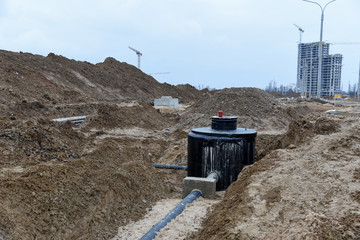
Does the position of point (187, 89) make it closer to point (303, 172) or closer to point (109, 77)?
point (109, 77)

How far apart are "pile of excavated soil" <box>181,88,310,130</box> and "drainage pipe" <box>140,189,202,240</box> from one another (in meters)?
8.76

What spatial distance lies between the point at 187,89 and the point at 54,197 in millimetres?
51298

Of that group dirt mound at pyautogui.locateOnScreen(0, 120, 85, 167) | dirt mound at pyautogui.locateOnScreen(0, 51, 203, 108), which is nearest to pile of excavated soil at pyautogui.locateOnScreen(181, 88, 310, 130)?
dirt mound at pyautogui.locateOnScreen(0, 120, 85, 167)

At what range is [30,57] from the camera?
36.4 metres

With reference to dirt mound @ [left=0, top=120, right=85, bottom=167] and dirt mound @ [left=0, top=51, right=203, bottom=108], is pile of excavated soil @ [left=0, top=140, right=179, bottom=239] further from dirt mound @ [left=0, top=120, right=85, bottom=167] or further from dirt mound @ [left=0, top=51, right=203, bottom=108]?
dirt mound @ [left=0, top=51, right=203, bottom=108]

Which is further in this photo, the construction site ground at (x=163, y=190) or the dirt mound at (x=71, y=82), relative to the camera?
the dirt mound at (x=71, y=82)

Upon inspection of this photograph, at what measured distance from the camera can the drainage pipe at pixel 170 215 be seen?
5.07 meters

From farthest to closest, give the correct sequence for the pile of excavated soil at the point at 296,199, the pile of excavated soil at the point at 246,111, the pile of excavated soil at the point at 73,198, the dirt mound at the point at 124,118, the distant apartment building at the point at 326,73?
the distant apartment building at the point at 326,73, the dirt mound at the point at 124,118, the pile of excavated soil at the point at 246,111, the pile of excavated soil at the point at 73,198, the pile of excavated soil at the point at 296,199

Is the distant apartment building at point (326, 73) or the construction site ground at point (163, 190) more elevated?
the distant apartment building at point (326, 73)

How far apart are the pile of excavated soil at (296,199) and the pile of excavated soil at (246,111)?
29.5 ft

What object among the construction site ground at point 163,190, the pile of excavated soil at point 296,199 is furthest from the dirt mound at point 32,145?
the pile of excavated soil at point 296,199

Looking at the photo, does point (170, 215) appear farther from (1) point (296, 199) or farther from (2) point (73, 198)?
(1) point (296, 199)

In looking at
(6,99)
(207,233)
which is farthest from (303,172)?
(6,99)

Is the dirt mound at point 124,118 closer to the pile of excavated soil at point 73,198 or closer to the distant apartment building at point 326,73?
the pile of excavated soil at point 73,198
